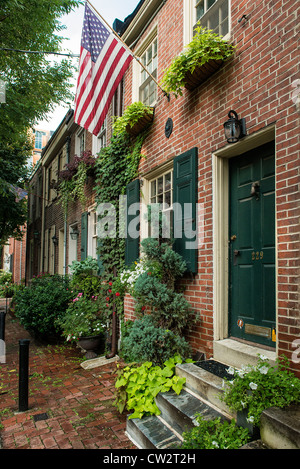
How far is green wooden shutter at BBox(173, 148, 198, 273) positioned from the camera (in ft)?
13.1

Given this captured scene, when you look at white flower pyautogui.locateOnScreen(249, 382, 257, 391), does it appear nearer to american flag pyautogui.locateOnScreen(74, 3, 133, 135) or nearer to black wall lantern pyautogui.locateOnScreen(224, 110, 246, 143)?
black wall lantern pyautogui.locateOnScreen(224, 110, 246, 143)

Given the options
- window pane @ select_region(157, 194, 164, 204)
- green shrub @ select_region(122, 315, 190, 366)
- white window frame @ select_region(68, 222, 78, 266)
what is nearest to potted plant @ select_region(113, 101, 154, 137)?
window pane @ select_region(157, 194, 164, 204)

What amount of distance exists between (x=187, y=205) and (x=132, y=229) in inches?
71.2

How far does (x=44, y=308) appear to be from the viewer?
6734mm

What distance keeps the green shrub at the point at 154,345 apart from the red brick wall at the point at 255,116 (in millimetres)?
351

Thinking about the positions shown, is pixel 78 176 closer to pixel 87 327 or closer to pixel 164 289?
pixel 87 327

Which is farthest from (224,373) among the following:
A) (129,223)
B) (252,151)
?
(129,223)

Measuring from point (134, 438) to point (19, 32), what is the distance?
7484mm

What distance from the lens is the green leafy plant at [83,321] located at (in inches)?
227

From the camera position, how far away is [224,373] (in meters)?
3.10

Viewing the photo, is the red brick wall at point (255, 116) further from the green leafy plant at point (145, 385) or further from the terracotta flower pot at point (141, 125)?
the green leafy plant at point (145, 385)

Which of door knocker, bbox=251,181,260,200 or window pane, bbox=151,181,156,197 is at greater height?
window pane, bbox=151,181,156,197

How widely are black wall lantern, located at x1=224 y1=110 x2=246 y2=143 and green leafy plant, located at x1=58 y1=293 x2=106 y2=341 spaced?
13.6 feet
